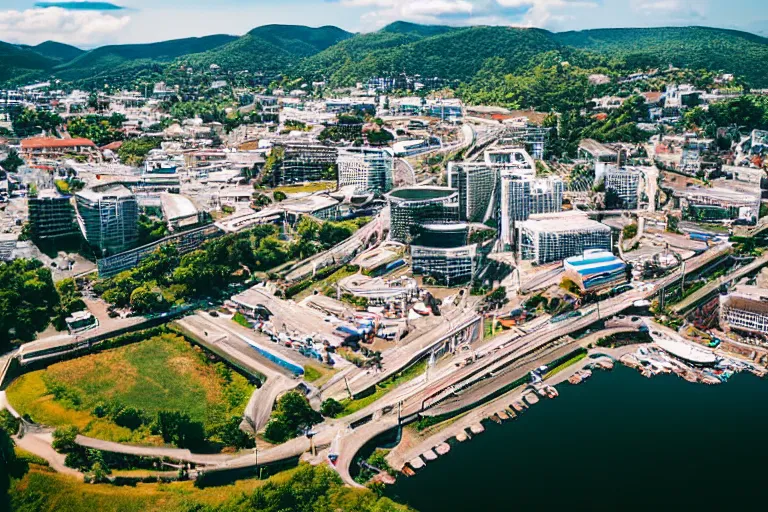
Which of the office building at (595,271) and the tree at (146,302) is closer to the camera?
the tree at (146,302)

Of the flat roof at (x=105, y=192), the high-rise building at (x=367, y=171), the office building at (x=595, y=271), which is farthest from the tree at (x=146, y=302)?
the office building at (x=595, y=271)

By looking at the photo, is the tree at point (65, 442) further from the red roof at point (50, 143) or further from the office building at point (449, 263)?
the red roof at point (50, 143)

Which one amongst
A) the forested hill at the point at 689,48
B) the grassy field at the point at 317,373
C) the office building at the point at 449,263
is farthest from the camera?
the forested hill at the point at 689,48

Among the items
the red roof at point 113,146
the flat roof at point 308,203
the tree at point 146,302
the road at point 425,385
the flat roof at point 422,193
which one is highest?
the red roof at point 113,146

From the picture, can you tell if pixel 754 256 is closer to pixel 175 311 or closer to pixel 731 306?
pixel 731 306

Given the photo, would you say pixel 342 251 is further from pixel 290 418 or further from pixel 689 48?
pixel 689 48

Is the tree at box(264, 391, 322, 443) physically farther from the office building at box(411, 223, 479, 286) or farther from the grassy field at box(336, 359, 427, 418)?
the office building at box(411, 223, 479, 286)

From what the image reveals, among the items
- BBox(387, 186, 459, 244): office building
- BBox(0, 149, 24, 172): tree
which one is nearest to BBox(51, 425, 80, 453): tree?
BBox(387, 186, 459, 244): office building
